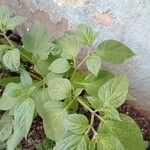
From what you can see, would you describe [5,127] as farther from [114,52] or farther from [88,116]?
[114,52]

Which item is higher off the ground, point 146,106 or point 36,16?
point 36,16

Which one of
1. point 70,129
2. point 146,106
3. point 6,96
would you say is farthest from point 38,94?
point 146,106

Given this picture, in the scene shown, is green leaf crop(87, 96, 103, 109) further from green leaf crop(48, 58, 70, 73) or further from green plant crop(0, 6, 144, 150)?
green leaf crop(48, 58, 70, 73)

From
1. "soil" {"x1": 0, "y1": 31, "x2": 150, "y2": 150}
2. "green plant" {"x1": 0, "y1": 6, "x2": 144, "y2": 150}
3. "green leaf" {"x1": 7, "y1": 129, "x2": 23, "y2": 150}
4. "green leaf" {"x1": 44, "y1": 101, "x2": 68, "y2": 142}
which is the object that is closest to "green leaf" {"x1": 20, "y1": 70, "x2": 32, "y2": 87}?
"green plant" {"x1": 0, "y1": 6, "x2": 144, "y2": 150}

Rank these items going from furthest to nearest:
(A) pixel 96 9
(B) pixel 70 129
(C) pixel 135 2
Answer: (A) pixel 96 9 → (C) pixel 135 2 → (B) pixel 70 129

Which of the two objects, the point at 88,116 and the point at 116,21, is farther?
the point at 88,116

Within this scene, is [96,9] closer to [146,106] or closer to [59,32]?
[59,32]

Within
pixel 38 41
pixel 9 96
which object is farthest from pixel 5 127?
pixel 38 41
